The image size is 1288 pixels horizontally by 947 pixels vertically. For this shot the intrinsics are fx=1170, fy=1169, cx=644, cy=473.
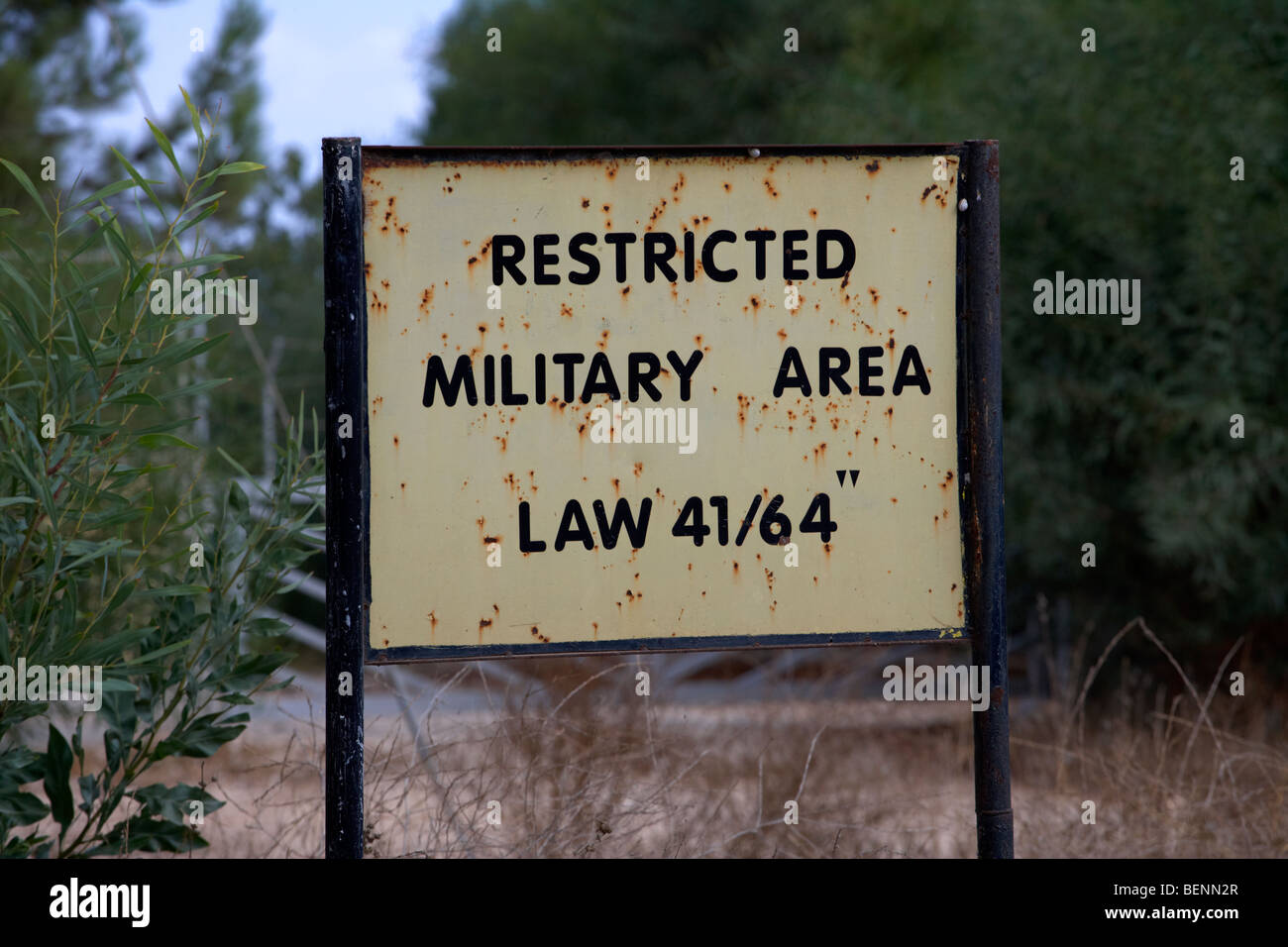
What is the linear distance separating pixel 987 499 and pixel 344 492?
4.82ft

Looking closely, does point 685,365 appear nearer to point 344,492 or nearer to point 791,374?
point 791,374

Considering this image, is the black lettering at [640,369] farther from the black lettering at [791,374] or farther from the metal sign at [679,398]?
the black lettering at [791,374]

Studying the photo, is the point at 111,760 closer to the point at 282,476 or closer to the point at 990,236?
the point at 282,476

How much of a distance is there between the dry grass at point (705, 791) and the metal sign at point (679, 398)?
25.3 inches

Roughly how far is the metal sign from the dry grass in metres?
0.64

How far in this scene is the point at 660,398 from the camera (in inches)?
108

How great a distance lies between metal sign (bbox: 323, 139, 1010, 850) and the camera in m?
2.65

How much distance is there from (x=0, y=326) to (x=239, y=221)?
12.1 metres

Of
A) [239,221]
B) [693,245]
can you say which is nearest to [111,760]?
[693,245]

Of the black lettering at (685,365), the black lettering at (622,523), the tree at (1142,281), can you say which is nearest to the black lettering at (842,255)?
the black lettering at (685,365)

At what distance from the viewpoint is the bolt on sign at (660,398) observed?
265 cm

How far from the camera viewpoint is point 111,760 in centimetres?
305

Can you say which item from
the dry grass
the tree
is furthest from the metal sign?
the tree

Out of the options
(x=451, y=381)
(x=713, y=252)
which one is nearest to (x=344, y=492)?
(x=451, y=381)
